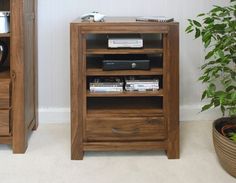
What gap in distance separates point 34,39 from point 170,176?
4.02ft

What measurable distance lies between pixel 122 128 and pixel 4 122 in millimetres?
641

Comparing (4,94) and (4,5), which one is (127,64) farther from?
(4,5)

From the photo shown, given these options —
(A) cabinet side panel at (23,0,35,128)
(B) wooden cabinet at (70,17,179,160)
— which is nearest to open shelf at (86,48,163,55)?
(B) wooden cabinet at (70,17,179,160)

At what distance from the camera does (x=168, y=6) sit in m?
2.57

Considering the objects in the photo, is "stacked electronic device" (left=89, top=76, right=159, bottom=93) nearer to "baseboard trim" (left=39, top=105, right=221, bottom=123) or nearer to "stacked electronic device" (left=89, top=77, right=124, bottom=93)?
"stacked electronic device" (left=89, top=77, right=124, bottom=93)

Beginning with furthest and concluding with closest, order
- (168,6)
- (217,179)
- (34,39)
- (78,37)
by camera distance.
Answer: (168,6), (34,39), (78,37), (217,179)

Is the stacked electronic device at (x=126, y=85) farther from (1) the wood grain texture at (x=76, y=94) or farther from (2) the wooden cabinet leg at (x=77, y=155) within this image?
(2) the wooden cabinet leg at (x=77, y=155)

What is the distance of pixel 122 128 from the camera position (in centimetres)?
199

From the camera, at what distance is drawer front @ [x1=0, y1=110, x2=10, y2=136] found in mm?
2045


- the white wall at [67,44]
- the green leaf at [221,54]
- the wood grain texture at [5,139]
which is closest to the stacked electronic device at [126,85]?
the green leaf at [221,54]

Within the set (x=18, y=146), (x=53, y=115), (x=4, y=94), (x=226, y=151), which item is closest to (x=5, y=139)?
(x=18, y=146)

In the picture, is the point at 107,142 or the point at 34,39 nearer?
the point at 107,142

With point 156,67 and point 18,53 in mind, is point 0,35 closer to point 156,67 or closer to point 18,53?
point 18,53

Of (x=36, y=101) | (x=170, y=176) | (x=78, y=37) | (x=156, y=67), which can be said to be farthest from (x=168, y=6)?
(x=170, y=176)
